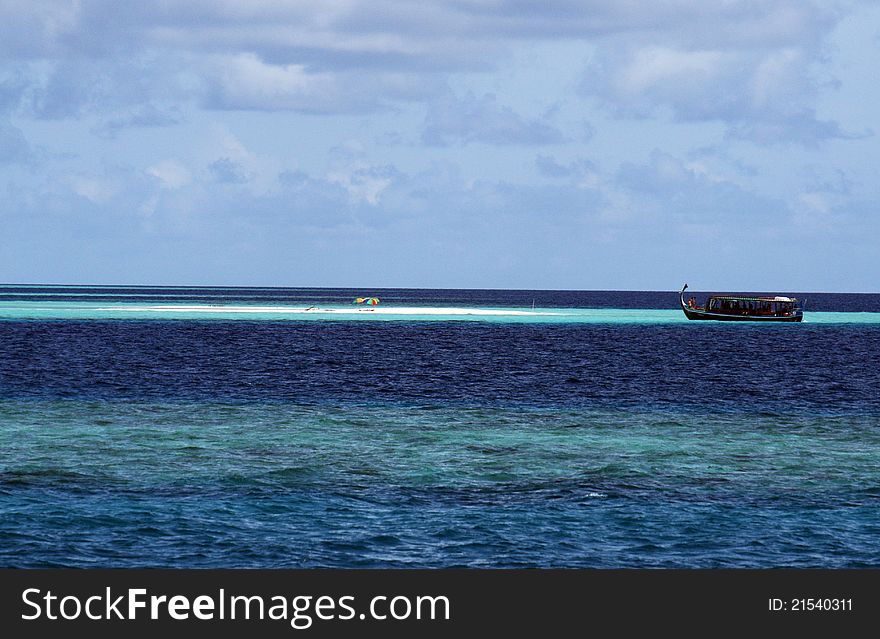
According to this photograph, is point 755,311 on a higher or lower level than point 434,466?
higher

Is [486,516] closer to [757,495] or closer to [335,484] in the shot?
[335,484]

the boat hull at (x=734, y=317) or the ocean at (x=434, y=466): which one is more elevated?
the boat hull at (x=734, y=317)

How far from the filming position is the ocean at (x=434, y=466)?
85.1ft

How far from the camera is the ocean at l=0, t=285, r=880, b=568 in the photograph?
26.0 metres

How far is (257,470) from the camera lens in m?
35.5

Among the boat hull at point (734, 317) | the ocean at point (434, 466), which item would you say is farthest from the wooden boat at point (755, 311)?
the ocean at point (434, 466)

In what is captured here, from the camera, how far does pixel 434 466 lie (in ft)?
121

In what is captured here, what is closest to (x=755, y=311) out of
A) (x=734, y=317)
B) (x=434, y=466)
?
(x=734, y=317)

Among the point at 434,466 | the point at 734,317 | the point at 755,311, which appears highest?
the point at 755,311

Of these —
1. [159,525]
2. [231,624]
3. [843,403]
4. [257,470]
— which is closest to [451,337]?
[843,403]

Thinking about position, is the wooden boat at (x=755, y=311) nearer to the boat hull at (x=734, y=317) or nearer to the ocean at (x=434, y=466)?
the boat hull at (x=734, y=317)

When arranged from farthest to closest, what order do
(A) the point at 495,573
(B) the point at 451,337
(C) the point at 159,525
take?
(B) the point at 451,337 → (C) the point at 159,525 → (A) the point at 495,573

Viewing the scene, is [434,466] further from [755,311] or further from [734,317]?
[755,311]

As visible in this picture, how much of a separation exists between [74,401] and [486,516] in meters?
34.7
